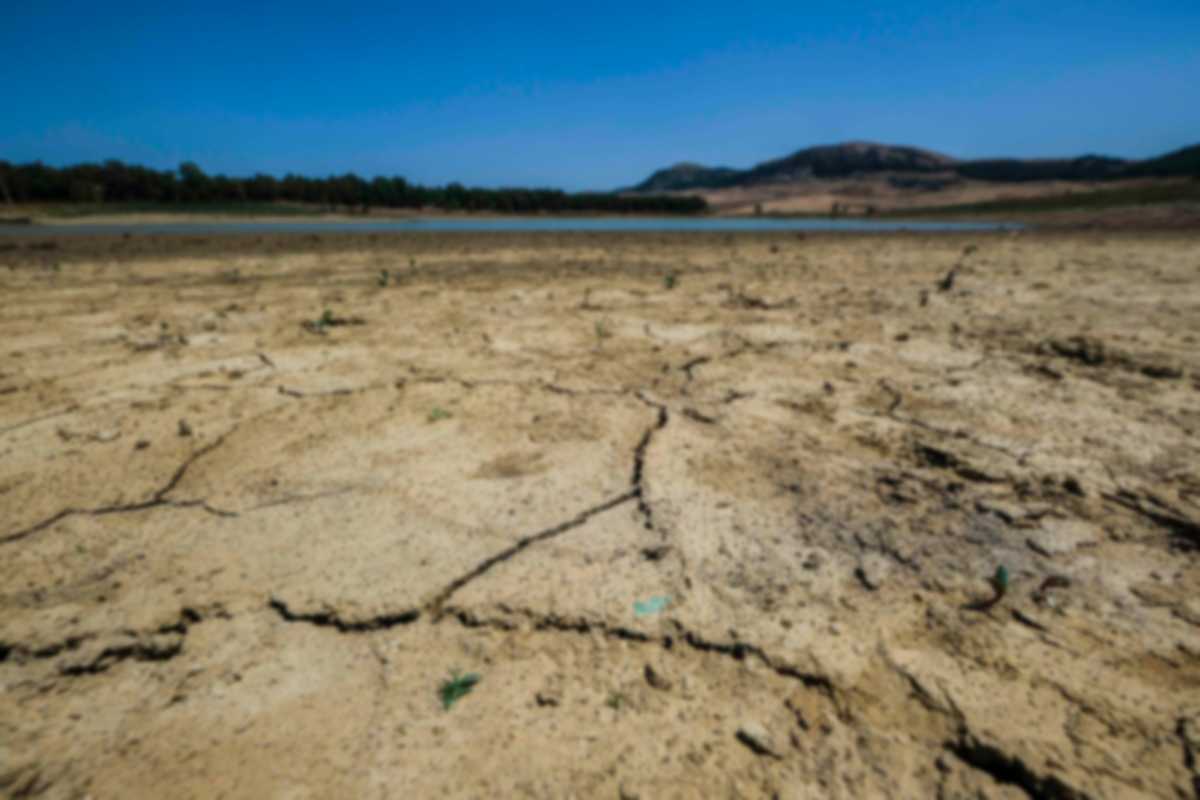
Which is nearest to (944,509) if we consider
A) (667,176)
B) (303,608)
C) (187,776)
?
(303,608)

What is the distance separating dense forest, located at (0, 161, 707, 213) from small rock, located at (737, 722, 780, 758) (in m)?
38.1

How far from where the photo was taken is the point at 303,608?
124 cm

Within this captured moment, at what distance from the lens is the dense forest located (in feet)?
94.2

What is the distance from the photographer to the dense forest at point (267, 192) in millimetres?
28703

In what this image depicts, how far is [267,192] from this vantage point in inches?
1337

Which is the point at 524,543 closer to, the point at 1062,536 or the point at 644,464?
the point at 644,464

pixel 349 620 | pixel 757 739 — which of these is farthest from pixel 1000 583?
pixel 349 620

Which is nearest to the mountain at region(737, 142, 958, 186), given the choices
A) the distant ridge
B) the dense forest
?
the distant ridge

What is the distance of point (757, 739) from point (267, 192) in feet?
137

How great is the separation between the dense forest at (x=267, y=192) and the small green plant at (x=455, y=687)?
1489 inches

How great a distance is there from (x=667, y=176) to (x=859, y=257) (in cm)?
15259

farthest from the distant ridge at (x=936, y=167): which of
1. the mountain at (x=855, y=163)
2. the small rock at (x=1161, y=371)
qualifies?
the small rock at (x=1161, y=371)

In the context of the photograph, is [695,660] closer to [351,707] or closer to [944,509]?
[351,707]

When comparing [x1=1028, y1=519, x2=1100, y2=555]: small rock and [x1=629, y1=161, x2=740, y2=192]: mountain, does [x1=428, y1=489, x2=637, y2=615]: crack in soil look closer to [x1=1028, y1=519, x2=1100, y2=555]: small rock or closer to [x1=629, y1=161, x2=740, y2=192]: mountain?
[x1=1028, y1=519, x2=1100, y2=555]: small rock
